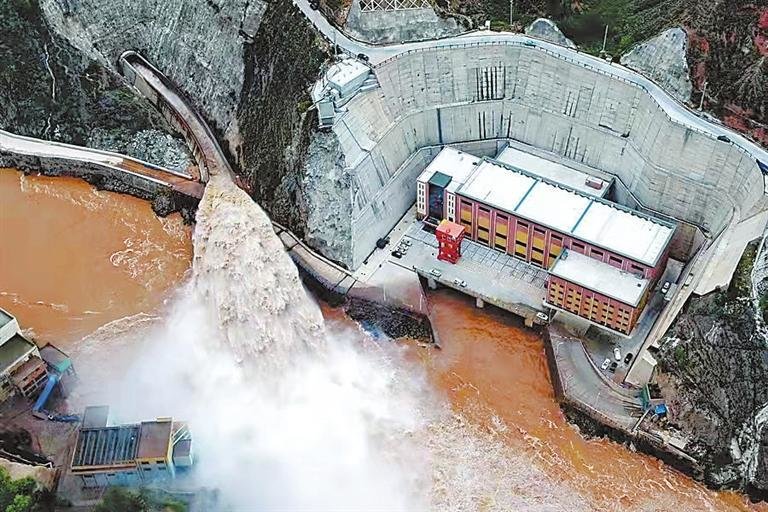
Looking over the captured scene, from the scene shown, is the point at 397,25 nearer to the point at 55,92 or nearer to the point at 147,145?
the point at 147,145

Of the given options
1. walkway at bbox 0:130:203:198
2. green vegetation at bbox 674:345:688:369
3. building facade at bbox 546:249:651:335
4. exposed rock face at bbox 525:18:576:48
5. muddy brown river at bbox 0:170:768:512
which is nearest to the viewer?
muddy brown river at bbox 0:170:768:512

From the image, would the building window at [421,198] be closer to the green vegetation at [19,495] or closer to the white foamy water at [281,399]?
the white foamy water at [281,399]

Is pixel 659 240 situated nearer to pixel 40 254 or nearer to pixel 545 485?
pixel 545 485

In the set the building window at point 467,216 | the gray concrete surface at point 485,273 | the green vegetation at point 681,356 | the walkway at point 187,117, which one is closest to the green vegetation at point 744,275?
the green vegetation at point 681,356

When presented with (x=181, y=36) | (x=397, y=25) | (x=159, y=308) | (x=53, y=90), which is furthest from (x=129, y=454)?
(x=181, y=36)

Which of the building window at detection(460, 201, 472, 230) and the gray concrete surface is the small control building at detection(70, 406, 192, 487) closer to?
the gray concrete surface

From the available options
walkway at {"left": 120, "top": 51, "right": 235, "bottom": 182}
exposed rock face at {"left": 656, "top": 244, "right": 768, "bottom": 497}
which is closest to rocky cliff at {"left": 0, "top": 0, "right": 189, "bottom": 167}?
walkway at {"left": 120, "top": 51, "right": 235, "bottom": 182}
